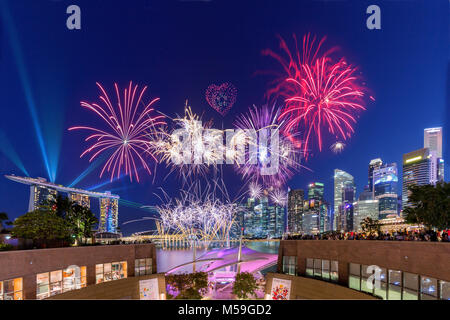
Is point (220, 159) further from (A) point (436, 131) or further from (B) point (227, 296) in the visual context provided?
(A) point (436, 131)

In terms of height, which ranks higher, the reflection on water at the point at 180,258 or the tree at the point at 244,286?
the tree at the point at 244,286

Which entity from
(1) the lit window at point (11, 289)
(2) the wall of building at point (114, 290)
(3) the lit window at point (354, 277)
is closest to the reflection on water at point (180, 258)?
(2) the wall of building at point (114, 290)

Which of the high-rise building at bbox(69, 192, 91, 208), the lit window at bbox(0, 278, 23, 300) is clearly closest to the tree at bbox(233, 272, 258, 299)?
the lit window at bbox(0, 278, 23, 300)

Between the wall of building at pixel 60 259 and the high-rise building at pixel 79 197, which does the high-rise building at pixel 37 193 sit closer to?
the high-rise building at pixel 79 197

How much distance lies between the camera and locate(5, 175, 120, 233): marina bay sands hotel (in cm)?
8319

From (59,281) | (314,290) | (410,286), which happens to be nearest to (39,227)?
→ (59,281)

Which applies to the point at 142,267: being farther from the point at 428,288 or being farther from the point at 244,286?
the point at 428,288

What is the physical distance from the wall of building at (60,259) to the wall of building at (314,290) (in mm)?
13955

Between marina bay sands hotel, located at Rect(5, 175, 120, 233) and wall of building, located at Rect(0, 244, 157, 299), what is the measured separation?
190 feet

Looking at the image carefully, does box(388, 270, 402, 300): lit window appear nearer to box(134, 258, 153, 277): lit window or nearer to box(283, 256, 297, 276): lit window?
box(283, 256, 297, 276): lit window

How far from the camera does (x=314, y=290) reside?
85.5ft

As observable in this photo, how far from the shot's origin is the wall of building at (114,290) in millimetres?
24375

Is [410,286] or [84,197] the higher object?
[410,286]

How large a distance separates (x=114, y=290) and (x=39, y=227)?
857cm
